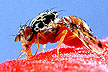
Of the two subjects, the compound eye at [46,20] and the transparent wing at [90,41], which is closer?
the transparent wing at [90,41]

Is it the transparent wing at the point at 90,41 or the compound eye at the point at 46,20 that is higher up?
the compound eye at the point at 46,20

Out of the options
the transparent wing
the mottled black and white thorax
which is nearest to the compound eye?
the mottled black and white thorax

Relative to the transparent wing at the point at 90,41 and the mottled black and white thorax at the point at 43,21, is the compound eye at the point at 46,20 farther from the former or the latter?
the transparent wing at the point at 90,41

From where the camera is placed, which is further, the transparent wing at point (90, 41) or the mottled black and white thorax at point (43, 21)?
the mottled black and white thorax at point (43, 21)

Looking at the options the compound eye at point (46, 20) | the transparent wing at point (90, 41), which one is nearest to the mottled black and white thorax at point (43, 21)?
the compound eye at point (46, 20)

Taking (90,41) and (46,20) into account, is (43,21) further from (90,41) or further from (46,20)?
(90,41)

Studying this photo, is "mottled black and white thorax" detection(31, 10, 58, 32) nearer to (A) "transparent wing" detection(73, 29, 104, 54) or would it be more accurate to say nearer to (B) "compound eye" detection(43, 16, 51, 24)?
(B) "compound eye" detection(43, 16, 51, 24)

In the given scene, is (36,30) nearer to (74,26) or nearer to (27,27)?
(27,27)

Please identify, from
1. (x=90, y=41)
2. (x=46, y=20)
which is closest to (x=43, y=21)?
(x=46, y=20)

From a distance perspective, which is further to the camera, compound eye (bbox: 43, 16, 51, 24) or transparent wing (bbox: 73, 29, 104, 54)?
compound eye (bbox: 43, 16, 51, 24)
